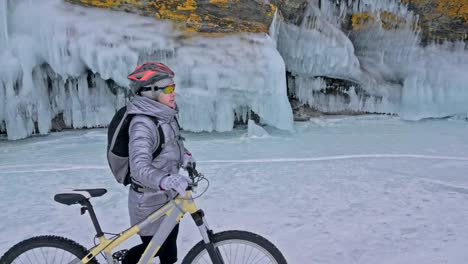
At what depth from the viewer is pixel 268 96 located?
8875 millimetres

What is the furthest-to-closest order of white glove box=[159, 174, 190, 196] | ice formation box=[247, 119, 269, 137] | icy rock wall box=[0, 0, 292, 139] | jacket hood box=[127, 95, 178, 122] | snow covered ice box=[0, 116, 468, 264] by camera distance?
1. ice formation box=[247, 119, 269, 137]
2. icy rock wall box=[0, 0, 292, 139]
3. snow covered ice box=[0, 116, 468, 264]
4. jacket hood box=[127, 95, 178, 122]
5. white glove box=[159, 174, 190, 196]

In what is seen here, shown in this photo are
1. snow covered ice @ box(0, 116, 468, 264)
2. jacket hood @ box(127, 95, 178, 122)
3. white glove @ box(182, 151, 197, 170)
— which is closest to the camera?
jacket hood @ box(127, 95, 178, 122)

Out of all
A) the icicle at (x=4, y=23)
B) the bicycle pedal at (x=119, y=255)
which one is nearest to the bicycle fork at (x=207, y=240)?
the bicycle pedal at (x=119, y=255)

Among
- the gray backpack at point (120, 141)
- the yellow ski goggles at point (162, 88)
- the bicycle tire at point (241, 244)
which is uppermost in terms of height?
the yellow ski goggles at point (162, 88)

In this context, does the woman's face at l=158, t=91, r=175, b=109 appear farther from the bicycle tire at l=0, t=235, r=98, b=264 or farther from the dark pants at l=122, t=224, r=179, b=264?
the bicycle tire at l=0, t=235, r=98, b=264

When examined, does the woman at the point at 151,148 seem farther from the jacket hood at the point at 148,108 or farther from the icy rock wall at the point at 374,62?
the icy rock wall at the point at 374,62

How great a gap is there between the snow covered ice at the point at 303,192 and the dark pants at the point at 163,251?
0.89 meters

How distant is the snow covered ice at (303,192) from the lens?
3.39 meters

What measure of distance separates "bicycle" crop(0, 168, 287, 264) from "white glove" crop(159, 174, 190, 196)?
0.14 metres

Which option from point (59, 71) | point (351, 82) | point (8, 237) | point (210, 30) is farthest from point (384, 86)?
point (8, 237)

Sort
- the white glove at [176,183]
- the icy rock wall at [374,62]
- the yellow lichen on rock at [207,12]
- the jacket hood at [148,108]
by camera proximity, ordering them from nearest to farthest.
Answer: the white glove at [176,183]
the jacket hood at [148,108]
the yellow lichen on rock at [207,12]
the icy rock wall at [374,62]

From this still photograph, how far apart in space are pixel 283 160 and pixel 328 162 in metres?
0.72

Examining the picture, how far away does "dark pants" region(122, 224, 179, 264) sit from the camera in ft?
7.22

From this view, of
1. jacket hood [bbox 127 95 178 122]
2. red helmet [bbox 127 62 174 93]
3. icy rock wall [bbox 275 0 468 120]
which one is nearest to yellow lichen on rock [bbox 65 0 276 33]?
icy rock wall [bbox 275 0 468 120]
